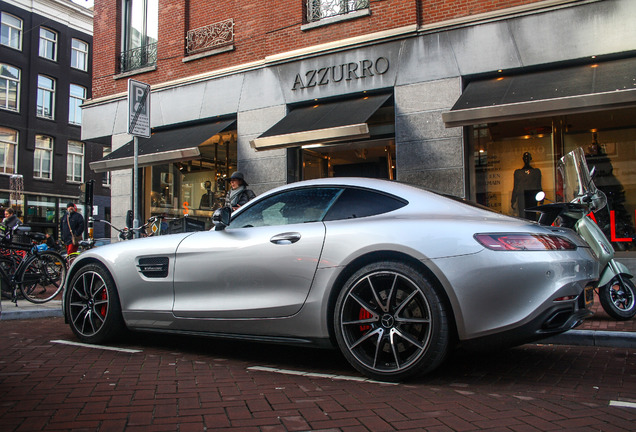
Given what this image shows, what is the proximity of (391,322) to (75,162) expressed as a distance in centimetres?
3493

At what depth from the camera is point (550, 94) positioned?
8281 millimetres

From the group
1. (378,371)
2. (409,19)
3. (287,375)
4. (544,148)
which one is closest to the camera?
(378,371)

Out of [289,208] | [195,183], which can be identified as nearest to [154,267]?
[289,208]

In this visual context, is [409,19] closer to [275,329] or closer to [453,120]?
[453,120]

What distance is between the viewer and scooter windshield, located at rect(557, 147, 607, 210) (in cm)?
601

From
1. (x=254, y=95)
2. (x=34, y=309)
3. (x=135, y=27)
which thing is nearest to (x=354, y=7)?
(x=254, y=95)

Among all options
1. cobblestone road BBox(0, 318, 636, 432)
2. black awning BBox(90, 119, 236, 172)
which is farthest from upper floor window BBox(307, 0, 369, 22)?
cobblestone road BBox(0, 318, 636, 432)

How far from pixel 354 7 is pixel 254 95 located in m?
2.90

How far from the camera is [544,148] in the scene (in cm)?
946

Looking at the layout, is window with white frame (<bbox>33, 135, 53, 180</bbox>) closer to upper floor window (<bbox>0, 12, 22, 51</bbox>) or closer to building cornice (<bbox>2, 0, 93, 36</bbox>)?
upper floor window (<bbox>0, 12, 22, 51</bbox>)

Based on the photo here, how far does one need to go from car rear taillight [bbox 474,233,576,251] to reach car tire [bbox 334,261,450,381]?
0.43 metres

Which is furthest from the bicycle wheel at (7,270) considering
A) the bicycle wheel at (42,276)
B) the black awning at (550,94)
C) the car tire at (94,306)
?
the black awning at (550,94)

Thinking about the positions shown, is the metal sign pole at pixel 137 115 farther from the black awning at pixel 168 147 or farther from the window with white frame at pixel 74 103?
the window with white frame at pixel 74 103

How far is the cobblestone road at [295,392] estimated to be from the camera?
2623mm
